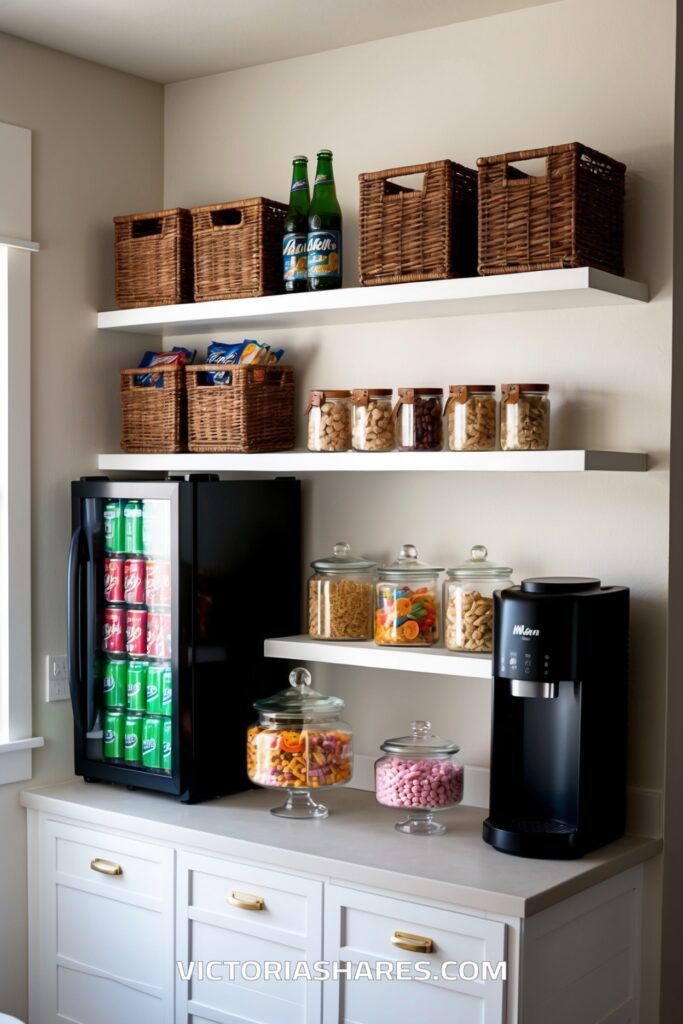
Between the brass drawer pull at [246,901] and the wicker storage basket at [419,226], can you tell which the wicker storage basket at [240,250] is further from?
the brass drawer pull at [246,901]

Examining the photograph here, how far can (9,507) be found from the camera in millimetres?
3059

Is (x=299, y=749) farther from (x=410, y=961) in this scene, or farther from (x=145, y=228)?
(x=145, y=228)

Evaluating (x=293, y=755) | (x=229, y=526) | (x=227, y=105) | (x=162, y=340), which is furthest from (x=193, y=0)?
(x=293, y=755)

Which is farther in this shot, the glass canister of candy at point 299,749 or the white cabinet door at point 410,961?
the glass canister of candy at point 299,749

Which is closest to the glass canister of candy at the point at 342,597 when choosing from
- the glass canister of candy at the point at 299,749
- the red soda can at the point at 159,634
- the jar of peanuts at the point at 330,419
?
the glass canister of candy at the point at 299,749

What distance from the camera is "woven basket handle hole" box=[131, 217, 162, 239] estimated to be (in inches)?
129

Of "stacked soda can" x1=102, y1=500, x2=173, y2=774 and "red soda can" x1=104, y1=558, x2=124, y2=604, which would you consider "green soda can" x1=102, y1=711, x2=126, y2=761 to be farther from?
"red soda can" x1=104, y1=558, x2=124, y2=604

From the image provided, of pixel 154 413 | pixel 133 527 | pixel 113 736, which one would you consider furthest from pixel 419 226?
pixel 113 736

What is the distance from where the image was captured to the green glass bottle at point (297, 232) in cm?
295

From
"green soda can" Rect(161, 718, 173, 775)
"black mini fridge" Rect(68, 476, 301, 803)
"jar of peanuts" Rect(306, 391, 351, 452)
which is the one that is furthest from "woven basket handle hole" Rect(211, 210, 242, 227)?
"green soda can" Rect(161, 718, 173, 775)

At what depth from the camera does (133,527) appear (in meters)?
3.04

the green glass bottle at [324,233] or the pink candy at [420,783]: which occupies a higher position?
the green glass bottle at [324,233]

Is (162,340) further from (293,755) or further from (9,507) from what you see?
(293,755)

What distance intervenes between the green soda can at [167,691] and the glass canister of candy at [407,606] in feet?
1.70
